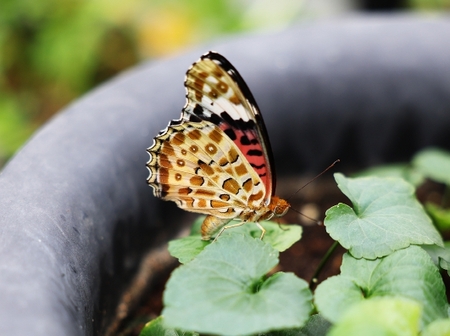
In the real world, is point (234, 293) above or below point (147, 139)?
below

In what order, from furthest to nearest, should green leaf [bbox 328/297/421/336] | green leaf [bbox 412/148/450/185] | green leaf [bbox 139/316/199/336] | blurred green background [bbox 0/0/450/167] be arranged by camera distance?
1. blurred green background [bbox 0/0/450/167]
2. green leaf [bbox 412/148/450/185]
3. green leaf [bbox 139/316/199/336]
4. green leaf [bbox 328/297/421/336]

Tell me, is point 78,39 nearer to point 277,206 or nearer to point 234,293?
point 277,206

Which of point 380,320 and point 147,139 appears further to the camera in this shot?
point 147,139

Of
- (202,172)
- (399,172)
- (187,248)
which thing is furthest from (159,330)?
(399,172)

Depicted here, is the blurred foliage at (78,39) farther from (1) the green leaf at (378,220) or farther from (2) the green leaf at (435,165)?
(1) the green leaf at (378,220)

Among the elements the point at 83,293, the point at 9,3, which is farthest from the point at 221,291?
the point at 9,3

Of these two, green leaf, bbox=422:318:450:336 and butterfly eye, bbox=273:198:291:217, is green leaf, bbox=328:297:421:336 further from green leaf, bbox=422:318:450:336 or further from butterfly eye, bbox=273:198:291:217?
butterfly eye, bbox=273:198:291:217

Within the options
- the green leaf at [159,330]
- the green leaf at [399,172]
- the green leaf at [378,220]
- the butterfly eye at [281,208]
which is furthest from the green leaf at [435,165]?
the green leaf at [159,330]

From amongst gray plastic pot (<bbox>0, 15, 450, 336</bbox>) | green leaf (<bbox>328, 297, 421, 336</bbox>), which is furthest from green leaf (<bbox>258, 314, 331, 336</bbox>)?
gray plastic pot (<bbox>0, 15, 450, 336</bbox>)
